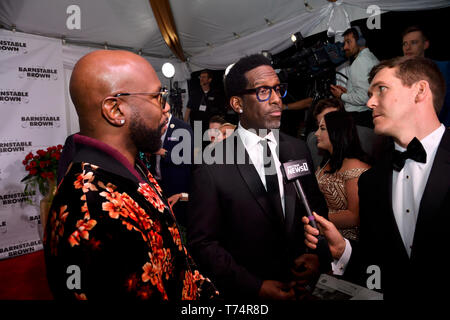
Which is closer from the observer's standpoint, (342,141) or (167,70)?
(342,141)

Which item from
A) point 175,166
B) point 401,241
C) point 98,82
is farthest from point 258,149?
point 175,166

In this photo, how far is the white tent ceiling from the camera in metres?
4.32

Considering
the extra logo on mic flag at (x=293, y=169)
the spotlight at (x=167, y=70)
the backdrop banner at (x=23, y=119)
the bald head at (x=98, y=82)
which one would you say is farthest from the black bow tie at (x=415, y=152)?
the backdrop banner at (x=23, y=119)

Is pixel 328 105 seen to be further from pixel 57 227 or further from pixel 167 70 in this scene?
pixel 57 227

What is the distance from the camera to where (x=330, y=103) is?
3609 mm

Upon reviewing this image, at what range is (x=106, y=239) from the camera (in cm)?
93

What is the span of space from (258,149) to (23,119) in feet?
15.5

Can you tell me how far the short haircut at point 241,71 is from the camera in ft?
6.59

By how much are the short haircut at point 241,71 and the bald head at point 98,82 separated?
941 mm

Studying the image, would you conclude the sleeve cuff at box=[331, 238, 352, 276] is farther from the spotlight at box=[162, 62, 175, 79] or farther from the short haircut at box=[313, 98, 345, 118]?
the spotlight at box=[162, 62, 175, 79]

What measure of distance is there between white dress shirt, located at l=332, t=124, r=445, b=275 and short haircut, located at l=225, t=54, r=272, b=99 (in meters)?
1.05

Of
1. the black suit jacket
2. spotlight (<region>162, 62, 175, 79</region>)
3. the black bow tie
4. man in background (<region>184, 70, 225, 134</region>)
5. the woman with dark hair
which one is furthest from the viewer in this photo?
man in background (<region>184, 70, 225, 134</region>)

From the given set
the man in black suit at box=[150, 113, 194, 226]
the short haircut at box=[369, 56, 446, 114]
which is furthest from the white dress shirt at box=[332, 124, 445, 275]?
the man in black suit at box=[150, 113, 194, 226]
